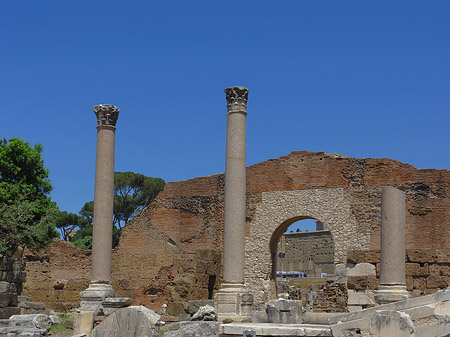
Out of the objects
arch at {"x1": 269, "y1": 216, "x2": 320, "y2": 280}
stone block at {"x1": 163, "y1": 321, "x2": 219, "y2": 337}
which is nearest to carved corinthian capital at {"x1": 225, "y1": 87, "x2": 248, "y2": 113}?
stone block at {"x1": 163, "y1": 321, "x2": 219, "y2": 337}

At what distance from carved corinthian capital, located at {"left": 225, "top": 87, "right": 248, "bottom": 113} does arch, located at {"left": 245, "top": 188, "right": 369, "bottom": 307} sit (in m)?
8.26

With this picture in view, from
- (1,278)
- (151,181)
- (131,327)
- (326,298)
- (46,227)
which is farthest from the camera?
(151,181)

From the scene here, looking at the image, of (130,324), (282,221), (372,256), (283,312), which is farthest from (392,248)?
(282,221)

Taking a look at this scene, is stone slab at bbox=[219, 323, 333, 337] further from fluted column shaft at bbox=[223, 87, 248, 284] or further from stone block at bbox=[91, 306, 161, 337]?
fluted column shaft at bbox=[223, 87, 248, 284]

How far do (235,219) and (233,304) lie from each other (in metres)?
1.94

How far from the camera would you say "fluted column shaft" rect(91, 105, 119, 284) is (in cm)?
1534

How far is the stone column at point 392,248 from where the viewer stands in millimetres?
13797

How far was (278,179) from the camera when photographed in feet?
77.3

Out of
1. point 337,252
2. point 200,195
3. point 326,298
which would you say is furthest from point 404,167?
point 200,195

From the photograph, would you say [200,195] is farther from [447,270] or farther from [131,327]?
[131,327]

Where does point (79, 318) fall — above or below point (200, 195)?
below

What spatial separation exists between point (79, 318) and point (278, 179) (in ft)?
36.5

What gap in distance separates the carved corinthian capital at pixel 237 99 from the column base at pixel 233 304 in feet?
13.5

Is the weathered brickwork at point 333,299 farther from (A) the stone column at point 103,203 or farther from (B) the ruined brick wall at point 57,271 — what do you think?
(B) the ruined brick wall at point 57,271
